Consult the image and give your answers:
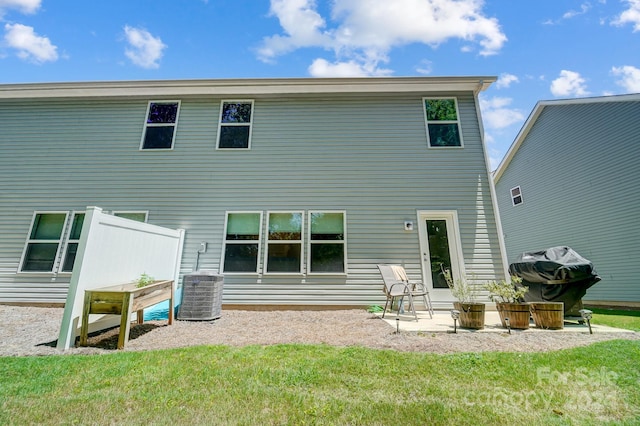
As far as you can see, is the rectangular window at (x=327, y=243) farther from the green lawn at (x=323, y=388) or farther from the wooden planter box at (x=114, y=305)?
the wooden planter box at (x=114, y=305)

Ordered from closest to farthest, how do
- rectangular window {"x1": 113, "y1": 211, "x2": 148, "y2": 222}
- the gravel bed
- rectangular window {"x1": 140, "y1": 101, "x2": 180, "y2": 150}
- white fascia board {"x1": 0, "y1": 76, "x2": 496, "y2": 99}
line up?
the gravel bed, rectangular window {"x1": 113, "y1": 211, "x2": 148, "y2": 222}, white fascia board {"x1": 0, "y1": 76, "x2": 496, "y2": 99}, rectangular window {"x1": 140, "y1": 101, "x2": 180, "y2": 150}

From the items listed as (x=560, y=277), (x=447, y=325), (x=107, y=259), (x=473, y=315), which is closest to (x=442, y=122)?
(x=560, y=277)

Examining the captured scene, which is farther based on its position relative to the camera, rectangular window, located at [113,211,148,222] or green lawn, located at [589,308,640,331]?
rectangular window, located at [113,211,148,222]

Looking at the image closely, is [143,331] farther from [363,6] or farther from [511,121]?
[511,121]

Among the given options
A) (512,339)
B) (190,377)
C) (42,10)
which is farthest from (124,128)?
(512,339)

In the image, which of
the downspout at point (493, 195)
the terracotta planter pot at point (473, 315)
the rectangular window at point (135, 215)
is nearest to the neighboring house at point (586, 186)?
Result: the downspout at point (493, 195)

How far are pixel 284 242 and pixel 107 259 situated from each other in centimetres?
313

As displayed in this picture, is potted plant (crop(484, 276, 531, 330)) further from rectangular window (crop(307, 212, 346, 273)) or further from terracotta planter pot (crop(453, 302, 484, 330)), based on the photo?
rectangular window (crop(307, 212, 346, 273))

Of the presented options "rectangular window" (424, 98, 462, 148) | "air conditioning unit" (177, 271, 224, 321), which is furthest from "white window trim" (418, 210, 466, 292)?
"air conditioning unit" (177, 271, 224, 321)

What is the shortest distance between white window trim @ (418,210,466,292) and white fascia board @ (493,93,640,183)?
22.4 ft

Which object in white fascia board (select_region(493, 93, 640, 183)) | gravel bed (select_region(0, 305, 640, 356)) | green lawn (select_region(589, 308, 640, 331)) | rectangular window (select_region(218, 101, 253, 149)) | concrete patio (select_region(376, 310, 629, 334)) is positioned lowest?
green lawn (select_region(589, 308, 640, 331))

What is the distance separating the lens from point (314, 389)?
79.2 inches

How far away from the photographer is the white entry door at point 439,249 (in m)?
5.64

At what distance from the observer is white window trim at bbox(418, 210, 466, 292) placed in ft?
18.5
